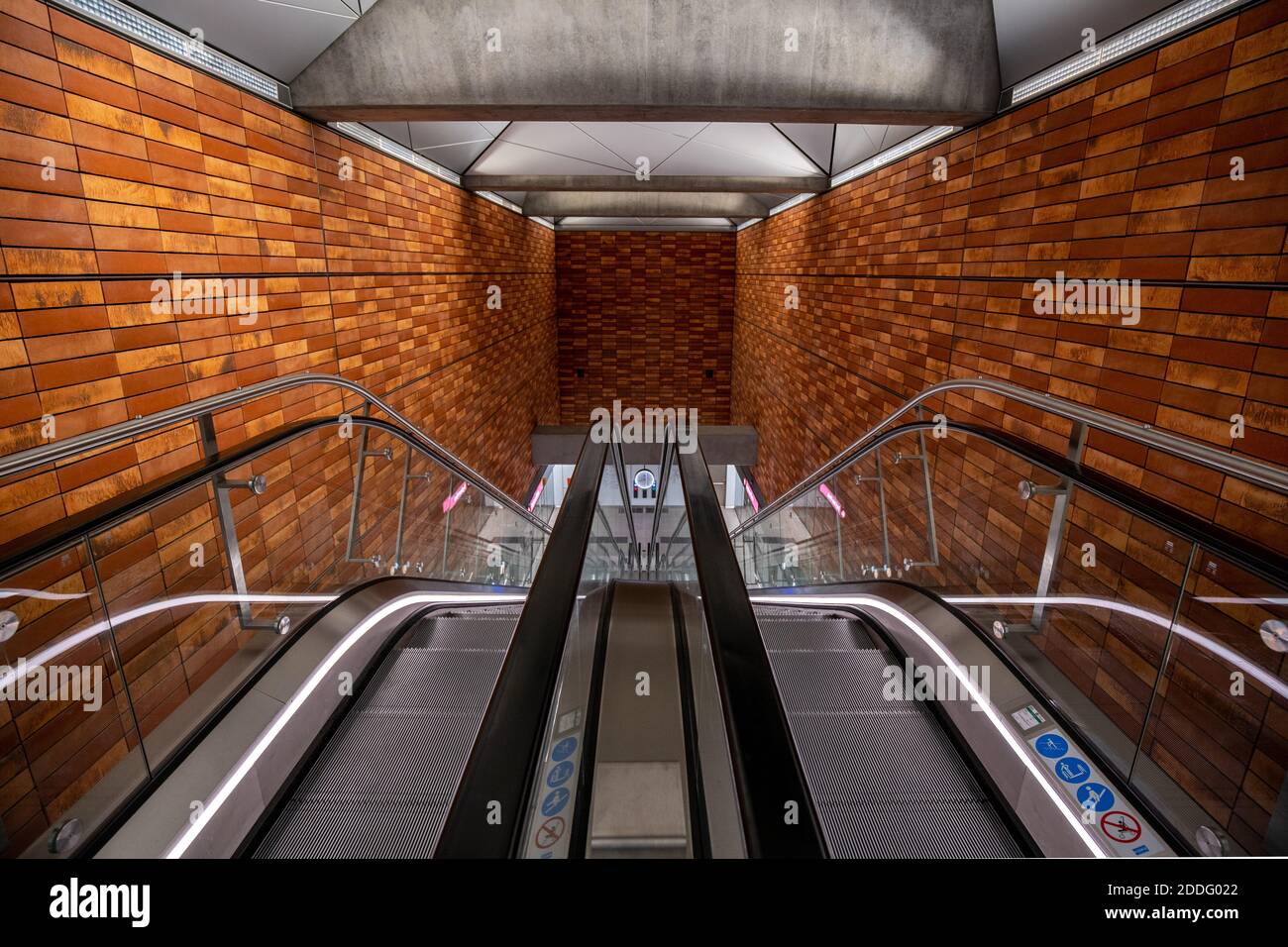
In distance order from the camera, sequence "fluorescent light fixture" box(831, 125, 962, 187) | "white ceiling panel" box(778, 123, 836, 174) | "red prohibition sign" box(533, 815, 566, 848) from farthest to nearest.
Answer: "white ceiling panel" box(778, 123, 836, 174) → "fluorescent light fixture" box(831, 125, 962, 187) → "red prohibition sign" box(533, 815, 566, 848)

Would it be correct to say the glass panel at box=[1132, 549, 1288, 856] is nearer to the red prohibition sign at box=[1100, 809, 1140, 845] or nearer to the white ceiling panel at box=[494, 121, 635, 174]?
the red prohibition sign at box=[1100, 809, 1140, 845]

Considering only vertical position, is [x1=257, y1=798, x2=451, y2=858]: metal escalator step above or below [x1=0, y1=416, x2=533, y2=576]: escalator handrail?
below

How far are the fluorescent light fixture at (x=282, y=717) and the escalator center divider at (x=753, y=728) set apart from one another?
1.35 m

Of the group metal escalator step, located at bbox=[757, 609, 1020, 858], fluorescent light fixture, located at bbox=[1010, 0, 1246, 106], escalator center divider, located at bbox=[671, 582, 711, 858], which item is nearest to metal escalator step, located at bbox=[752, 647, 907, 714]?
metal escalator step, located at bbox=[757, 609, 1020, 858]

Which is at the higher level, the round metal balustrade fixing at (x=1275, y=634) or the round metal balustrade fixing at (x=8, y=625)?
the round metal balustrade fixing at (x=8, y=625)

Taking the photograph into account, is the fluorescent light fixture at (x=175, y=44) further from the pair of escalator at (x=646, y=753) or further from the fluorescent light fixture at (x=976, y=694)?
the fluorescent light fixture at (x=976, y=694)

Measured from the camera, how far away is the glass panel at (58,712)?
52.8 inches

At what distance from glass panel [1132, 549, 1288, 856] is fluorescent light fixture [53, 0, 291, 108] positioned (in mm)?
4460

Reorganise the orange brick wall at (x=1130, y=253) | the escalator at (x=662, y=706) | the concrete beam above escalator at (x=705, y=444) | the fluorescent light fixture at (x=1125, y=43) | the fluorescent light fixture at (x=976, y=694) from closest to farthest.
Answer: the escalator at (x=662, y=706) < the fluorescent light fixture at (x=976, y=694) < the orange brick wall at (x=1130, y=253) < the fluorescent light fixture at (x=1125, y=43) < the concrete beam above escalator at (x=705, y=444)

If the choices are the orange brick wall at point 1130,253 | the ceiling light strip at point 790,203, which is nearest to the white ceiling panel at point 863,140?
the orange brick wall at point 1130,253

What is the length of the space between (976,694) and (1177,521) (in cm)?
82

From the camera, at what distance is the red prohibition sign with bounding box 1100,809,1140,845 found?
1.51m

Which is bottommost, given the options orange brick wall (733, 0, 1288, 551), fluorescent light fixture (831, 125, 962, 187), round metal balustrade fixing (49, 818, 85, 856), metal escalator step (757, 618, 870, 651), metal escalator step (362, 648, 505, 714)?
metal escalator step (757, 618, 870, 651)

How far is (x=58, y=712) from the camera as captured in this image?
1.40 metres
